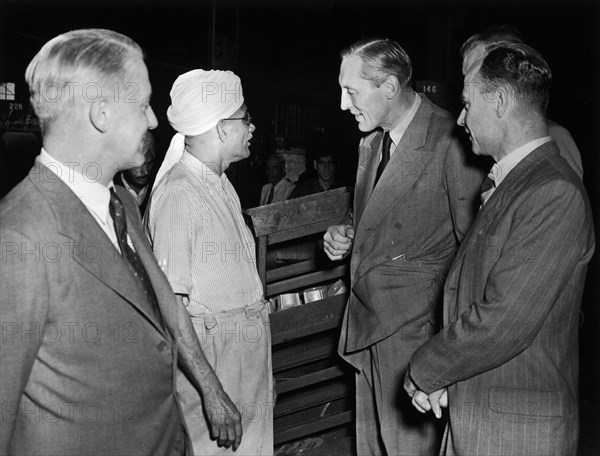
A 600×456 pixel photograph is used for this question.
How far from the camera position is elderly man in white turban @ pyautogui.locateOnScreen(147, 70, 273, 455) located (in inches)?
103

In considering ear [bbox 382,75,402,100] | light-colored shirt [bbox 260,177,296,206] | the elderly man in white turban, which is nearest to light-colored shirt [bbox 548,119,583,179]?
ear [bbox 382,75,402,100]

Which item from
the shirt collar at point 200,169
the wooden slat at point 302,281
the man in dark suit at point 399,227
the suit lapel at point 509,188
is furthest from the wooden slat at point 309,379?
the suit lapel at point 509,188

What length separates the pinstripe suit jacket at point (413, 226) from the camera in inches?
115

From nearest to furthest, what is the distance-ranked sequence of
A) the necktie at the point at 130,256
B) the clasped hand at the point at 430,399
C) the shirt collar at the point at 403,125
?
the necktie at the point at 130,256 → the clasped hand at the point at 430,399 → the shirt collar at the point at 403,125

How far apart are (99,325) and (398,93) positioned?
6.29 ft

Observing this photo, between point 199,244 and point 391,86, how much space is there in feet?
3.77

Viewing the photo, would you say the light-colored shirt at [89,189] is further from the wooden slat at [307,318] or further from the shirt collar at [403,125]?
the wooden slat at [307,318]

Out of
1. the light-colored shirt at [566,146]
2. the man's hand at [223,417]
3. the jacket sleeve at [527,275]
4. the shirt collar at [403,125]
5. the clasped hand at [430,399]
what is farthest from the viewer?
the light-colored shirt at [566,146]

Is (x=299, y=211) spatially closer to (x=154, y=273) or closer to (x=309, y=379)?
(x=309, y=379)

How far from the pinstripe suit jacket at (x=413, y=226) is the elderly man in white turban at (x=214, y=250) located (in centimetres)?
54

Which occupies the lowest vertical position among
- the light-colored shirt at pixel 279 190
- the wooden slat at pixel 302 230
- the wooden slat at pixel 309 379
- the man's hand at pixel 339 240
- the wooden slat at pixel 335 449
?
the light-colored shirt at pixel 279 190

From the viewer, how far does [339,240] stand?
3.26 m

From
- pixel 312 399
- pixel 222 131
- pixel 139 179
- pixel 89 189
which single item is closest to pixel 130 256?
pixel 89 189

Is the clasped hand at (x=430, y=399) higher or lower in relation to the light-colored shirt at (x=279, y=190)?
higher
